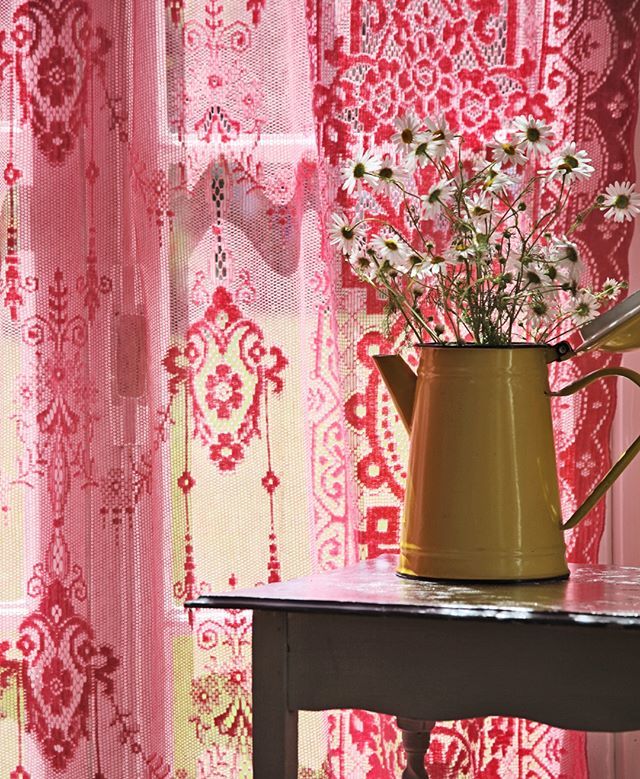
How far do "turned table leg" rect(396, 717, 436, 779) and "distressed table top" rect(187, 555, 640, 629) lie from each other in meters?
0.29

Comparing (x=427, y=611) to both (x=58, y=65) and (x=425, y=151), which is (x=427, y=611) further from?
(x=58, y=65)

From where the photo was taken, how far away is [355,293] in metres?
1.51

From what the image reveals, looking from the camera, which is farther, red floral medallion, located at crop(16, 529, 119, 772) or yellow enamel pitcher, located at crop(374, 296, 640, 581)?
red floral medallion, located at crop(16, 529, 119, 772)

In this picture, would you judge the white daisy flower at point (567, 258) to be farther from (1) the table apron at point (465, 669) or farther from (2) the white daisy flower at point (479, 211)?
(1) the table apron at point (465, 669)

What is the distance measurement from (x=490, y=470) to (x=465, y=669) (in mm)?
219

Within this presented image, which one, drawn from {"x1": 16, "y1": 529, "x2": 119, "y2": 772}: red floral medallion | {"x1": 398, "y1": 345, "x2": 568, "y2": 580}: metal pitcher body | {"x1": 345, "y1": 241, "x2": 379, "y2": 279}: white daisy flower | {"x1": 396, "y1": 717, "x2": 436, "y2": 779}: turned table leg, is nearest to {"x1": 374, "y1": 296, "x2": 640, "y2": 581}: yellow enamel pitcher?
{"x1": 398, "y1": 345, "x2": 568, "y2": 580}: metal pitcher body

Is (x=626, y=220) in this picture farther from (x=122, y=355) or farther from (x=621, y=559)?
(x=122, y=355)

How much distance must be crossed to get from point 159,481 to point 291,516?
0.19 meters

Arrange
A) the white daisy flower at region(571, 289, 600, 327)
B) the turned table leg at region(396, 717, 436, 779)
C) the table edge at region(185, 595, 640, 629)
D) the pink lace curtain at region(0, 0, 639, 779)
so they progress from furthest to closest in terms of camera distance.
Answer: the pink lace curtain at region(0, 0, 639, 779) < the turned table leg at region(396, 717, 436, 779) < the white daisy flower at region(571, 289, 600, 327) < the table edge at region(185, 595, 640, 629)

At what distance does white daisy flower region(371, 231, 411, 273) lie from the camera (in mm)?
1180

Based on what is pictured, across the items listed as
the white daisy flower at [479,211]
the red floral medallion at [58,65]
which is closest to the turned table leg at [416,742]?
the white daisy flower at [479,211]

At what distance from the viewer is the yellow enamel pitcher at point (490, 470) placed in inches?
43.9

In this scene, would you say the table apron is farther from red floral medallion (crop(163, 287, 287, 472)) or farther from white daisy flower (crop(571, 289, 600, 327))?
red floral medallion (crop(163, 287, 287, 472))

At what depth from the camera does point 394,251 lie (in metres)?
1.18
